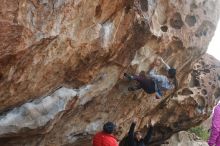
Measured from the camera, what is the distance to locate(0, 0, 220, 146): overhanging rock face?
8906 mm

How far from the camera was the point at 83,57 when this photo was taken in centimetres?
1054

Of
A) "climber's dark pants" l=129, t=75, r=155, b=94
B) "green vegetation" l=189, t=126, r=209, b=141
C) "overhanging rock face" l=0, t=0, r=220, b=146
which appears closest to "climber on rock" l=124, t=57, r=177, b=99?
"climber's dark pants" l=129, t=75, r=155, b=94

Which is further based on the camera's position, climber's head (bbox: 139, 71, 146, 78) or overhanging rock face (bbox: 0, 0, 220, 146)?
climber's head (bbox: 139, 71, 146, 78)

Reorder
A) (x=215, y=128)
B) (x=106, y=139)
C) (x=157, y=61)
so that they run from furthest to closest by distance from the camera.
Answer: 1. (x=215, y=128)
2. (x=157, y=61)
3. (x=106, y=139)

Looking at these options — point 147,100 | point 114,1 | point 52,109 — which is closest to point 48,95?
point 52,109

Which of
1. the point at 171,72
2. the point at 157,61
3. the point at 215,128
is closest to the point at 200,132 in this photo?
the point at 215,128

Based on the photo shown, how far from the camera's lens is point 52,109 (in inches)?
414

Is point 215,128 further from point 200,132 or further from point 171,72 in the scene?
point 200,132

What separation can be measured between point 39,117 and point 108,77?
7.57ft

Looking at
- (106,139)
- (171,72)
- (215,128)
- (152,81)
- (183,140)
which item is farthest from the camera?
(183,140)

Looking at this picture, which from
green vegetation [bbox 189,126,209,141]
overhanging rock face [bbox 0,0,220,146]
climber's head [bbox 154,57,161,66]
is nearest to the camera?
overhanging rock face [bbox 0,0,220,146]

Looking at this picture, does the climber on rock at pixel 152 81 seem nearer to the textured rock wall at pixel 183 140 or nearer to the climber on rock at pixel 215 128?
the climber on rock at pixel 215 128

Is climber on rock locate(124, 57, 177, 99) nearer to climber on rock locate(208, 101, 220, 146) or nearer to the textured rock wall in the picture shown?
climber on rock locate(208, 101, 220, 146)

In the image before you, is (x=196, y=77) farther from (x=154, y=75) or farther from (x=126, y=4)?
(x=126, y=4)
